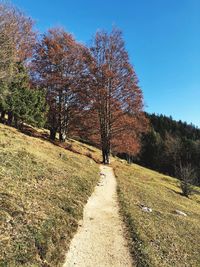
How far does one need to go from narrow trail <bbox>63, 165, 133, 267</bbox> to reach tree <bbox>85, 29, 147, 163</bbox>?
1704 centimetres

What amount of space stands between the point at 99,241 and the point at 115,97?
21.9 metres

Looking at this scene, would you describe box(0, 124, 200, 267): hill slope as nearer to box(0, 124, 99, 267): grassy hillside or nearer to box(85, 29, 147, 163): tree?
box(0, 124, 99, 267): grassy hillside

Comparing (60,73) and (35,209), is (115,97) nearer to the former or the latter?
(60,73)

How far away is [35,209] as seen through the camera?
8.58 meters

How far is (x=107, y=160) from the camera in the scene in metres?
28.8

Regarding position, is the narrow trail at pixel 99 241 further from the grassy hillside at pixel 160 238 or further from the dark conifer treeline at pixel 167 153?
the dark conifer treeline at pixel 167 153

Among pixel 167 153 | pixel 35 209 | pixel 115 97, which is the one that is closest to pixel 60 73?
pixel 115 97

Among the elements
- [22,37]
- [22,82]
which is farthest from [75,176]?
[22,37]

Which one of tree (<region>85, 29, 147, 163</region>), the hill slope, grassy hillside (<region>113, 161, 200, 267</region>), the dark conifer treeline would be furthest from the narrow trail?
the dark conifer treeline

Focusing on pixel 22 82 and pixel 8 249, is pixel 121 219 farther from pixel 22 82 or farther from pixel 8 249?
pixel 22 82

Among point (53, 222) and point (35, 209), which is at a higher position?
point (35, 209)

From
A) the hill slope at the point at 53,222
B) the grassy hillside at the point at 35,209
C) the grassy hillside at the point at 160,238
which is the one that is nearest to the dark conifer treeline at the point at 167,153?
the grassy hillside at the point at 160,238

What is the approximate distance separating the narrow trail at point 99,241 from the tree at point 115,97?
671 inches

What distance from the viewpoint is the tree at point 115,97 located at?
2811cm
